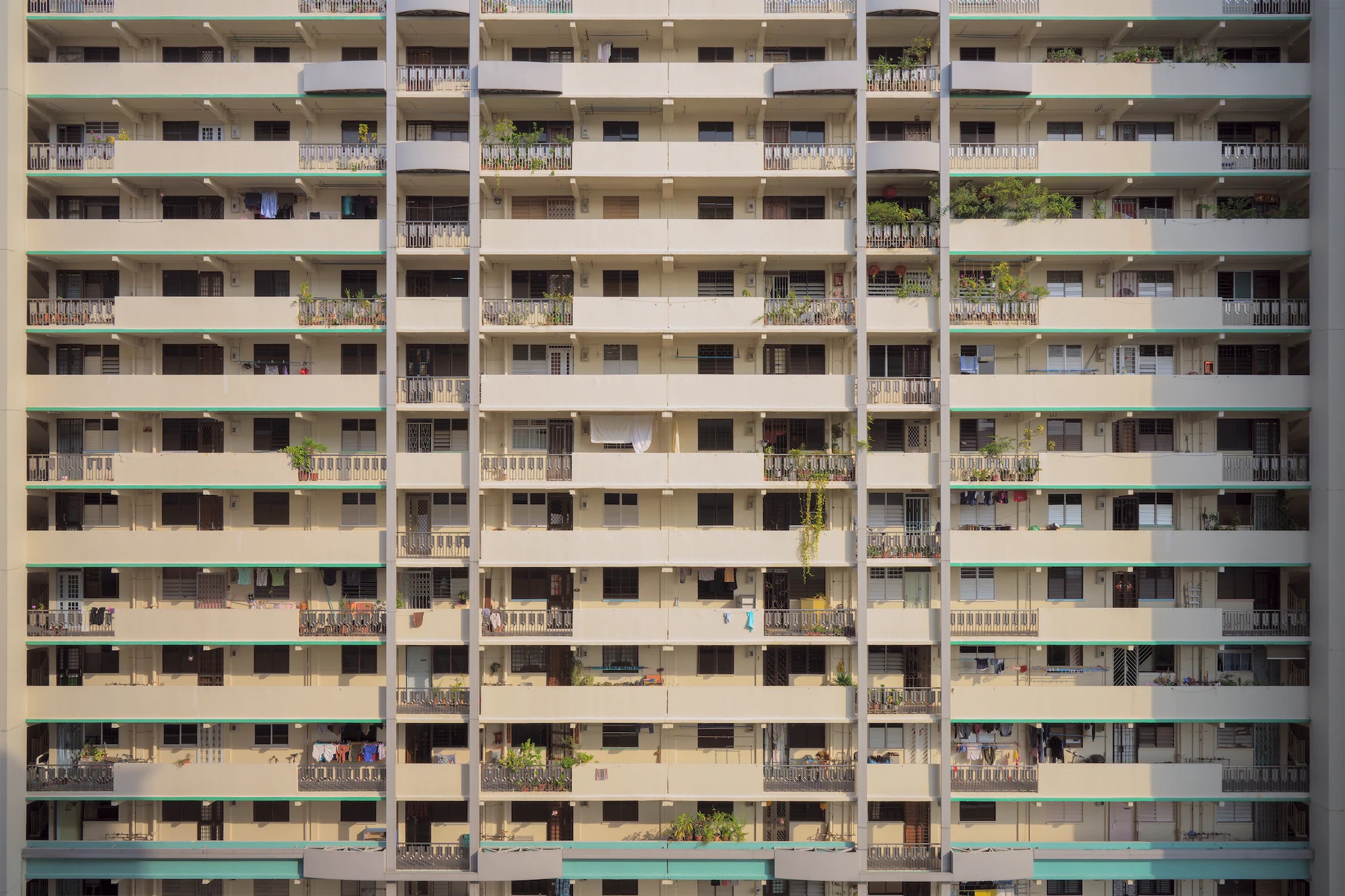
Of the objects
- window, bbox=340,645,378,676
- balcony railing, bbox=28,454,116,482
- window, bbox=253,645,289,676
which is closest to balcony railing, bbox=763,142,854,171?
window, bbox=340,645,378,676

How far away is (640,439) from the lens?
871 inches

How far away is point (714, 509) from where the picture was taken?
890 inches

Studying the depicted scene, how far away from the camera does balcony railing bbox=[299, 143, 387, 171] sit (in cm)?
2175

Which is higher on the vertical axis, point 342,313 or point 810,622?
point 342,313

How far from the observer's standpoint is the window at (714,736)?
22234mm

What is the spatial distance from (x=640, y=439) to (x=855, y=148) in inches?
376

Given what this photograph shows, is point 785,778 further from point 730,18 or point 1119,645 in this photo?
point 730,18

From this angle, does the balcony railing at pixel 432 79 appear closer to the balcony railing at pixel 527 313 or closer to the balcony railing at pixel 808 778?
the balcony railing at pixel 527 313

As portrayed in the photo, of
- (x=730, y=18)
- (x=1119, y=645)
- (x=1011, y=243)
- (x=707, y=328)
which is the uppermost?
(x=730, y=18)

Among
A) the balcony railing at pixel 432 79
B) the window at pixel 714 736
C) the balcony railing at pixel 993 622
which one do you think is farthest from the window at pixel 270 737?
the balcony railing at pixel 993 622

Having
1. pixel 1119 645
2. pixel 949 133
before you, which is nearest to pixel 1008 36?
pixel 949 133

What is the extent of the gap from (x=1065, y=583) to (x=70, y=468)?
2691cm

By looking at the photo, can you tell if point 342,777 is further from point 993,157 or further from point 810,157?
point 993,157

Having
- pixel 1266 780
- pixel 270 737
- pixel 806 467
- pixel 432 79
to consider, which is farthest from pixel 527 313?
pixel 1266 780
